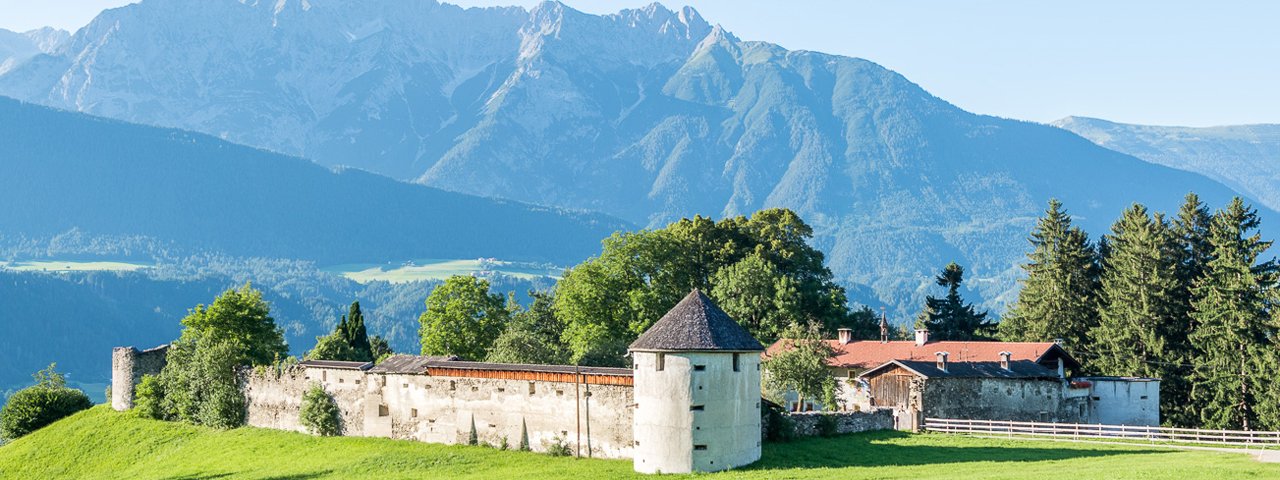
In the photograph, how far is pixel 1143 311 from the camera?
83000mm

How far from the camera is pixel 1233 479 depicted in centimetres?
3819

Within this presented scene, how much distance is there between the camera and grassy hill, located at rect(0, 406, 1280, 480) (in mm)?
43688

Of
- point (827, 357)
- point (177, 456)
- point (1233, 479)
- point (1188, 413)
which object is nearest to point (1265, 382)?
point (1188, 413)

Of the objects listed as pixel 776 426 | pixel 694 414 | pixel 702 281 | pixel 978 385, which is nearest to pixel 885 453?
pixel 776 426

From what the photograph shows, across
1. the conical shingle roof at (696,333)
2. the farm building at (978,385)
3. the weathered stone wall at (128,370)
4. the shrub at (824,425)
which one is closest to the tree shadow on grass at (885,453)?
the shrub at (824,425)

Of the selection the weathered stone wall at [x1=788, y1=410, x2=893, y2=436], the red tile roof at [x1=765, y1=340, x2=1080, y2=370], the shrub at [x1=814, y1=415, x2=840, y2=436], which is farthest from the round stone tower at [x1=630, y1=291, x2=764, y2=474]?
the red tile roof at [x1=765, y1=340, x2=1080, y2=370]

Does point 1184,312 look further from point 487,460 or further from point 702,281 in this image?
point 487,460

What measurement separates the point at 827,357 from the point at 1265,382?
24783 mm

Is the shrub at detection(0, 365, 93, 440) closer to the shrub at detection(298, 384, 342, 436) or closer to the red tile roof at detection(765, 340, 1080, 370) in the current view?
the shrub at detection(298, 384, 342, 436)

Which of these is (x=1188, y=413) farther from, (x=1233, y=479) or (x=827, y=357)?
(x=1233, y=479)

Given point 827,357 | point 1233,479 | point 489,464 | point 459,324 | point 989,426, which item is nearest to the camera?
point 1233,479

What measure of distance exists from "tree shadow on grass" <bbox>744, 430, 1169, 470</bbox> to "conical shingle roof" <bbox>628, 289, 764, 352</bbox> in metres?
4.24

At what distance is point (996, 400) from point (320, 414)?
1312 inches

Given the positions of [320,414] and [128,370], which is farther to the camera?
[128,370]
